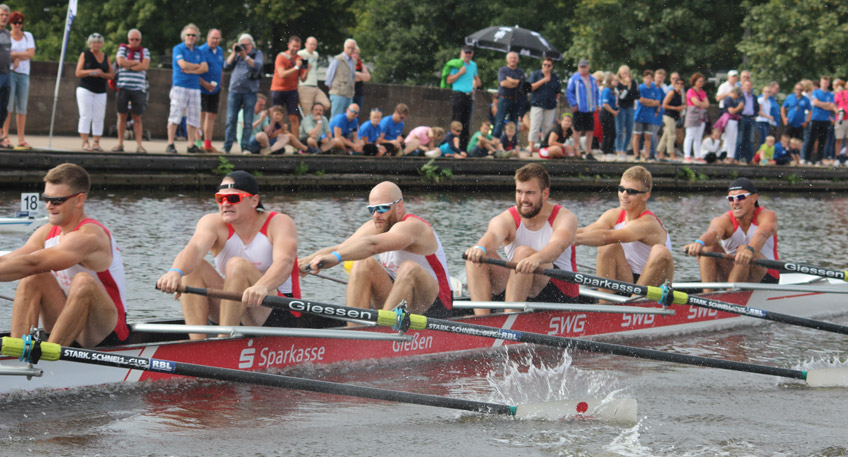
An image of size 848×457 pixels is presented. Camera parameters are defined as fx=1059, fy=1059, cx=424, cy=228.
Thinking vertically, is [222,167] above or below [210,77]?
below

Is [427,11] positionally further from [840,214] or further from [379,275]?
[379,275]

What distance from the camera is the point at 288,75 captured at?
59.8ft

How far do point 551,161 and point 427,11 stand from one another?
21.5 m

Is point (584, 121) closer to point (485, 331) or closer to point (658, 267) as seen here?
point (658, 267)

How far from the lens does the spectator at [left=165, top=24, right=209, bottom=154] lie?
16750 mm

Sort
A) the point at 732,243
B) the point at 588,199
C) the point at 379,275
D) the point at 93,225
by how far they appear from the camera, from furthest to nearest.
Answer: the point at 588,199, the point at 732,243, the point at 379,275, the point at 93,225

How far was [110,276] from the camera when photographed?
7398 millimetres

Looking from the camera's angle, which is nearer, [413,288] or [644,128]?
[413,288]

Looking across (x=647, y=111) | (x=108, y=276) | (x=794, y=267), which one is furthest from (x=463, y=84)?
(x=108, y=276)

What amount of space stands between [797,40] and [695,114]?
13.0 metres

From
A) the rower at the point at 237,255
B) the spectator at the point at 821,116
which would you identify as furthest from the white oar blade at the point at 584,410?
the spectator at the point at 821,116

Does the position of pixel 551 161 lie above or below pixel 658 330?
above

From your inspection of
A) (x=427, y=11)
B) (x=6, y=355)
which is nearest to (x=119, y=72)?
(x=6, y=355)

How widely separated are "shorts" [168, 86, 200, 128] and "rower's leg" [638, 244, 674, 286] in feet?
31.0
